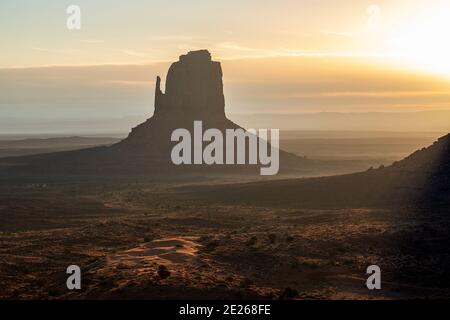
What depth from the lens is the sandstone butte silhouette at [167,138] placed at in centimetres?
10600

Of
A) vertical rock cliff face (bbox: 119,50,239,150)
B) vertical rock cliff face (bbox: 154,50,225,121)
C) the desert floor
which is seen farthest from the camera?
vertical rock cliff face (bbox: 154,50,225,121)

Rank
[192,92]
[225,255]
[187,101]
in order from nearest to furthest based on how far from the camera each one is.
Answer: [225,255]
[187,101]
[192,92]

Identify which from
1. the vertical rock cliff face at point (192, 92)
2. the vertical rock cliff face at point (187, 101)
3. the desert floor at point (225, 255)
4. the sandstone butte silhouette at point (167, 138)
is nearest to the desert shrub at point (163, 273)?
Answer: the desert floor at point (225, 255)

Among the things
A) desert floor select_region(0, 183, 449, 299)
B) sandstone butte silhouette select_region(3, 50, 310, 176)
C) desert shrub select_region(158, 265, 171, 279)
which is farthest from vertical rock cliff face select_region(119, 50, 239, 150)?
desert shrub select_region(158, 265, 171, 279)

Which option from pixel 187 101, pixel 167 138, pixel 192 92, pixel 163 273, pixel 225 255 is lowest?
pixel 225 255

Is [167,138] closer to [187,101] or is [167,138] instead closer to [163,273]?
[187,101]

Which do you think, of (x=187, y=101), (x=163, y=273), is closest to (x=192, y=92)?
(x=187, y=101)

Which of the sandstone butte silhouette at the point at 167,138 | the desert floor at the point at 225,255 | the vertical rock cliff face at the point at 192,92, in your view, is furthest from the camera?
the vertical rock cliff face at the point at 192,92

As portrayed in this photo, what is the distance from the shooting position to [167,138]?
377ft

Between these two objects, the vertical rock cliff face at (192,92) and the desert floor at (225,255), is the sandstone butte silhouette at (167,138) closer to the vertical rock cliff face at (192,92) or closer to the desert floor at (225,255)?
the vertical rock cliff face at (192,92)

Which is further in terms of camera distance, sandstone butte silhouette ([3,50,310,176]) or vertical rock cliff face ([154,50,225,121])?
vertical rock cliff face ([154,50,225,121])

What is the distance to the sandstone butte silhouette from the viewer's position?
348 feet

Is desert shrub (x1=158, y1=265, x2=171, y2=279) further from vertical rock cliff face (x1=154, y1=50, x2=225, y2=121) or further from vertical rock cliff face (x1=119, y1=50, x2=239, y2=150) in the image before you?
vertical rock cliff face (x1=154, y1=50, x2=225, y2=121)
